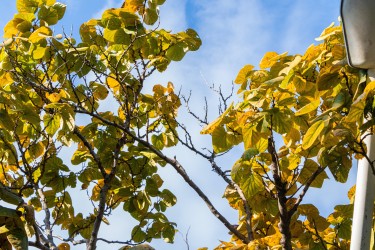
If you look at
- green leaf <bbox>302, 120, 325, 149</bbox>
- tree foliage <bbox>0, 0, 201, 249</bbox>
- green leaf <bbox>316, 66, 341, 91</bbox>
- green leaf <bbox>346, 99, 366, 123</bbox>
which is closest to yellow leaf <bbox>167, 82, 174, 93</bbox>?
tree foliage <bbox>0, 0, 201, 249</bbox>

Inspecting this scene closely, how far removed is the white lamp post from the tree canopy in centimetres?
18

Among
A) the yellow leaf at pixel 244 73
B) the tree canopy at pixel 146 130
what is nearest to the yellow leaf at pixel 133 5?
the tree canopy at pixel 146 130

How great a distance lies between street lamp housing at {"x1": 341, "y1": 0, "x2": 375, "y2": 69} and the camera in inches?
72.3

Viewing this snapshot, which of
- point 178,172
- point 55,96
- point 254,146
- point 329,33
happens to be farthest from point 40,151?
point 329,33

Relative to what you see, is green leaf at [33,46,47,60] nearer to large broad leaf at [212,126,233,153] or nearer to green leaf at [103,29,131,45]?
green leaf at [103,29,131,45]

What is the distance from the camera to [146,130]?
3857 mm

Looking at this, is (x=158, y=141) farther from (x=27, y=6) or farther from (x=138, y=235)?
(x=27, y=6)

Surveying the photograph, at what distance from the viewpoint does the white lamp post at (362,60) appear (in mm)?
1848

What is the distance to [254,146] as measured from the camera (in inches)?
115

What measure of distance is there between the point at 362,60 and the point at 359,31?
0.38 ft

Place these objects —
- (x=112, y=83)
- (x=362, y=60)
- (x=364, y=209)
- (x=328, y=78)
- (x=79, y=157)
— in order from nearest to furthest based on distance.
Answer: (x=362, y=60), (x=364, y=209), (x=328, y=78), (x=79, y=157), (x=112, y=83)

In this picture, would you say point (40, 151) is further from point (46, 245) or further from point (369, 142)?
point (369, 142)

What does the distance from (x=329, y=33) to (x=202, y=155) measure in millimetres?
1182

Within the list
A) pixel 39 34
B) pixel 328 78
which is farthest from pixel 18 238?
pixel 39 34
